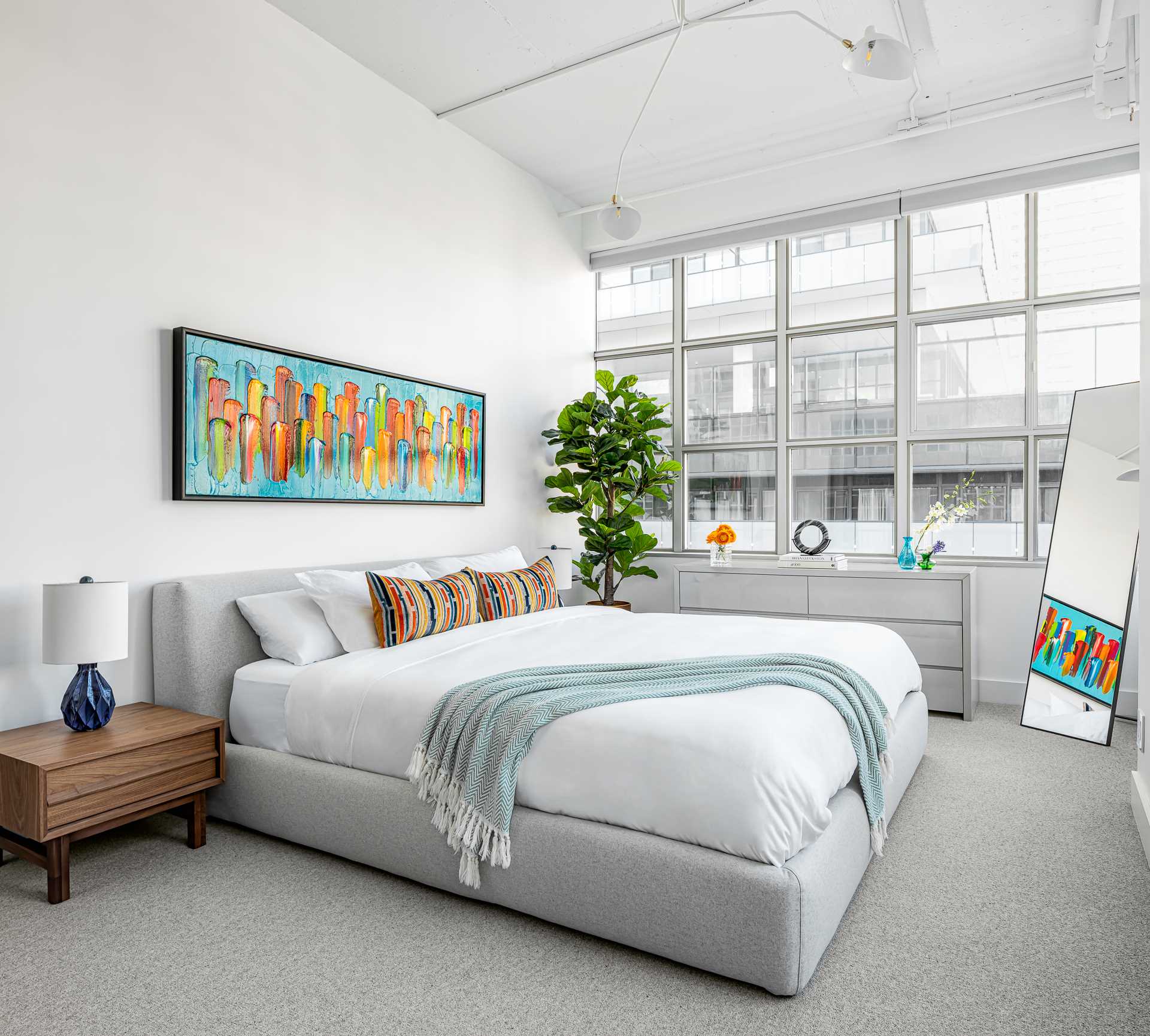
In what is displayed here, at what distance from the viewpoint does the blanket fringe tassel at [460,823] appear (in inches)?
80.7

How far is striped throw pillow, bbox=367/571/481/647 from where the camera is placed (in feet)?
9.88

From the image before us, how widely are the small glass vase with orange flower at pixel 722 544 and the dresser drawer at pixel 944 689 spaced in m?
1.34

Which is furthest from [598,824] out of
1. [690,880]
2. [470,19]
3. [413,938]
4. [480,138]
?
[480,138]

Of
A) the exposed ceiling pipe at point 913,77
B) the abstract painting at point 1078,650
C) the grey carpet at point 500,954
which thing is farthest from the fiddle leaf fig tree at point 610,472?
the grey carpet at point 500,954

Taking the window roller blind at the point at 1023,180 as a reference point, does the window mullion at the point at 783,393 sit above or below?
below

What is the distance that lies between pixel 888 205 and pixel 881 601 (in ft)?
7.86

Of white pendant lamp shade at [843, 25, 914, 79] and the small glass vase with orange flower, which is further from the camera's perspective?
the small glass vase with orange flower

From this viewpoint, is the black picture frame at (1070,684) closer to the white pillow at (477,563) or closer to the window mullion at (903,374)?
the window mullion at (903,374)

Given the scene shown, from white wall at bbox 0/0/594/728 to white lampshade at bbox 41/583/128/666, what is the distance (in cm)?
23

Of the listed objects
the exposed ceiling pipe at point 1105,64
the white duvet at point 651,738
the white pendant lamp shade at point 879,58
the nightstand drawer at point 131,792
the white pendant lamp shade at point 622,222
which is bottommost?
the nightstand drawer at point 131,792

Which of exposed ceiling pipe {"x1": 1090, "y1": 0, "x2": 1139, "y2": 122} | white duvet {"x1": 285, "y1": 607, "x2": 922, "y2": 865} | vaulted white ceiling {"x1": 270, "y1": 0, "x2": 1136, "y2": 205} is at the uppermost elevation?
vaulted white ceiling {"x1": 270, "y1": 0, "x2": 1136, "y2": 205}

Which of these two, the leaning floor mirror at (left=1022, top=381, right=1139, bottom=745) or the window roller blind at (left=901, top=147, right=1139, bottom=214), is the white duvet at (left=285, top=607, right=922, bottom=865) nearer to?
the leaning floor mirror at (left=1022, top=381, right=1139, bottom=745)

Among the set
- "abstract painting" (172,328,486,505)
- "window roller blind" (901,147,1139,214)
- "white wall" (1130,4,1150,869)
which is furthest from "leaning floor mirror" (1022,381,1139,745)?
"abstract painting" (172,328,486,505)

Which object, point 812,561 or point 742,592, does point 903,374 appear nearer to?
point 812,561
